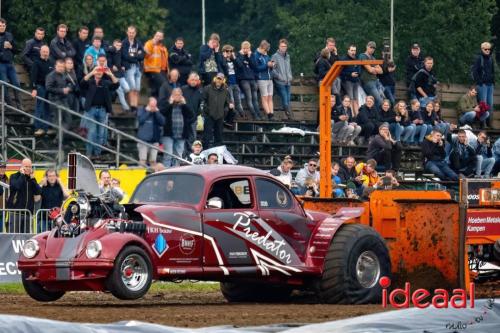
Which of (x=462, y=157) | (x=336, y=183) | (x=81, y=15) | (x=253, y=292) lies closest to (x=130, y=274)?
(x=253, y=292)

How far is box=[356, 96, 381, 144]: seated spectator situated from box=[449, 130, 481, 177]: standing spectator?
6.10 ft

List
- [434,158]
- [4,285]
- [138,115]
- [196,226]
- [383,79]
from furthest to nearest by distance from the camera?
[383,79] < [434,158] < [138,115] < [4,285] < [196,226]

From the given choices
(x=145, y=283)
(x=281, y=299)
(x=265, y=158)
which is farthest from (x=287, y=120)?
(x=145, y=283)

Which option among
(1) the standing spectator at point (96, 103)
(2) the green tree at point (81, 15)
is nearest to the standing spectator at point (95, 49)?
(1) the standing spectator at point (96, 103)

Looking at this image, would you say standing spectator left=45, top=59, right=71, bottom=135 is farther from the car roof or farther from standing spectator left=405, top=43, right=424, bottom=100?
standing spectator left=405, top=43, right=424, bottom=100

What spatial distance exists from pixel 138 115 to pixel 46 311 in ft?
42.5

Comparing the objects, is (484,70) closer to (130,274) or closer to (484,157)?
(484,157)

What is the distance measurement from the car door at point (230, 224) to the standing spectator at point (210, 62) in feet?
40.1

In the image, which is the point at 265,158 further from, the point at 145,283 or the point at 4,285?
the point at 145,283

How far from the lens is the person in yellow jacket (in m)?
31.1

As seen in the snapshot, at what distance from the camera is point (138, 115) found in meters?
30.0

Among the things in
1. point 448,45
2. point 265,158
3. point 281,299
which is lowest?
point 281,299

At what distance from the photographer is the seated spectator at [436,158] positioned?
32.5 metres

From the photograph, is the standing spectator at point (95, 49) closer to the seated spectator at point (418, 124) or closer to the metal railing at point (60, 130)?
the metal railing at point (60, 130)
